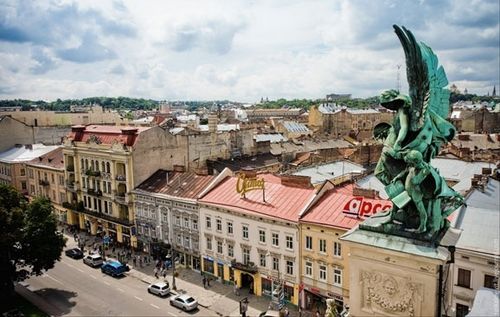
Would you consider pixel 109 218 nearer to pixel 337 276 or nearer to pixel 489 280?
pixel 337 276

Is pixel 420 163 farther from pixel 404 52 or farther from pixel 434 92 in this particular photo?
pixel 404 52

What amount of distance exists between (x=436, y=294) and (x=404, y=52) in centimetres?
752

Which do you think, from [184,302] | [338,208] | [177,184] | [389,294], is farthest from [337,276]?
[177,184]

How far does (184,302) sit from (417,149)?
26.6m

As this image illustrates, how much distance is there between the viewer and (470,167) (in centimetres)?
4738

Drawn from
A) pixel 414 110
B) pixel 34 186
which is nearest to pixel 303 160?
pixel 34 186

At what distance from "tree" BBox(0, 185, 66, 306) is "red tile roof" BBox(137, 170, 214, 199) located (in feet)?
38.6

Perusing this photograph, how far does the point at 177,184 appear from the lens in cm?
4612

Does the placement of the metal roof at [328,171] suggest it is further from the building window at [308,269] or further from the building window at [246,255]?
the building window at [308,269]

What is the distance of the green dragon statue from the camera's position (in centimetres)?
1319

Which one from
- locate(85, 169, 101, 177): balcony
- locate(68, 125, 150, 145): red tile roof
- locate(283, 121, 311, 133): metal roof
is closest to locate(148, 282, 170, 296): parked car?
locate(68, 125, 150, 145): red tile roof

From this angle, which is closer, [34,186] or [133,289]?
[133,289]

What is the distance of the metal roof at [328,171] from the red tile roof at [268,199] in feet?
26.6

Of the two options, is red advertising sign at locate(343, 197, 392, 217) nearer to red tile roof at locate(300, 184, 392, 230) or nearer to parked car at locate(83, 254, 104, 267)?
red tile roof at locate(300, 184, 392, 230)
